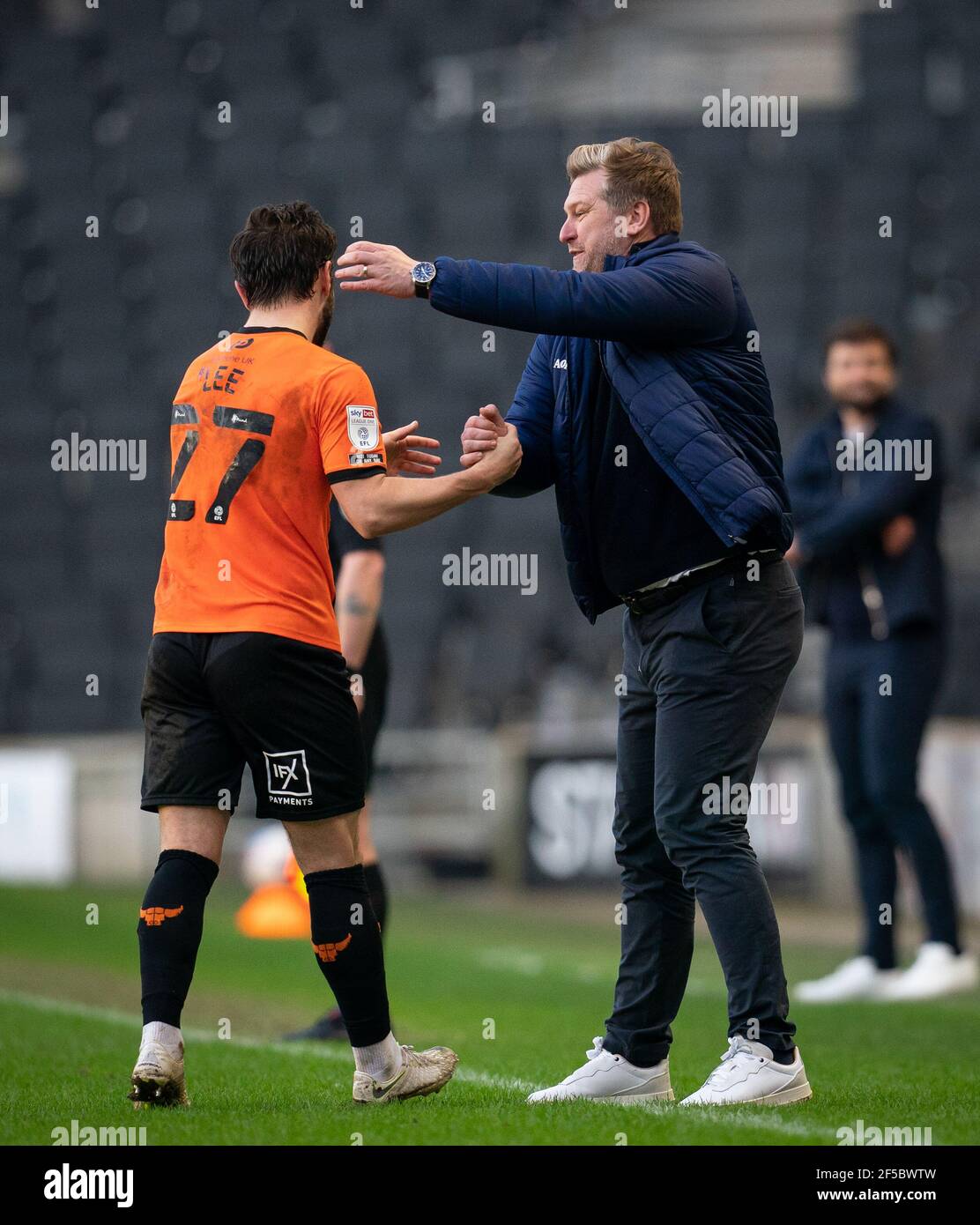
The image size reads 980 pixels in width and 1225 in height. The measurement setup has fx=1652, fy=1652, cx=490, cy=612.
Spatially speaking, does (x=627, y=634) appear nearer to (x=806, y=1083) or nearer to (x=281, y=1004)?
(x=806, y=1083)

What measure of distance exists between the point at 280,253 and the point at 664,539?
1032mm

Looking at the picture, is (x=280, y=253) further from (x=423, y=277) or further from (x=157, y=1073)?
(x=157, y=1073)

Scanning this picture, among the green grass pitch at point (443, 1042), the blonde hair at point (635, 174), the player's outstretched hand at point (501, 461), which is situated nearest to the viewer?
the green grass pitch at point (443, 1042)

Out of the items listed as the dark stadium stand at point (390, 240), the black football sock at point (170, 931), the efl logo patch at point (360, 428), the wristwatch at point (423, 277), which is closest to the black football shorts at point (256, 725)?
the black football sock at point (170, 931)

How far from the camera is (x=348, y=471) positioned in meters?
3.38

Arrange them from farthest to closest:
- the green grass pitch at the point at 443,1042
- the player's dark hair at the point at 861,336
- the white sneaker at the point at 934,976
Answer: the player's dark hair at the point at 861,336 < the white sneaker at the point at 934,976 < the green grass pitch at the point at 443,1042

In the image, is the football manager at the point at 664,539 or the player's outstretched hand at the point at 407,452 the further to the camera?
the player's outstretched hand at the point at 407,452

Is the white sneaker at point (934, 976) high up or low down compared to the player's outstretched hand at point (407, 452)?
down

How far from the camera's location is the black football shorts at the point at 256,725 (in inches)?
133

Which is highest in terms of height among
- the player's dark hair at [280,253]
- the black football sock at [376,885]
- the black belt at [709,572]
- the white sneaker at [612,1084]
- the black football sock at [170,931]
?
the player's dark hair at [280,253]

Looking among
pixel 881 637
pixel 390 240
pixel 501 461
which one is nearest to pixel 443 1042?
pixel 501 461

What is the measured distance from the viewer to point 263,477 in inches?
135

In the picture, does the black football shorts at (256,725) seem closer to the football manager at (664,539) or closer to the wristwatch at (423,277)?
the football manager at (664,539)

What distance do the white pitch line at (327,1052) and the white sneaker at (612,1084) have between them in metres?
0.13
